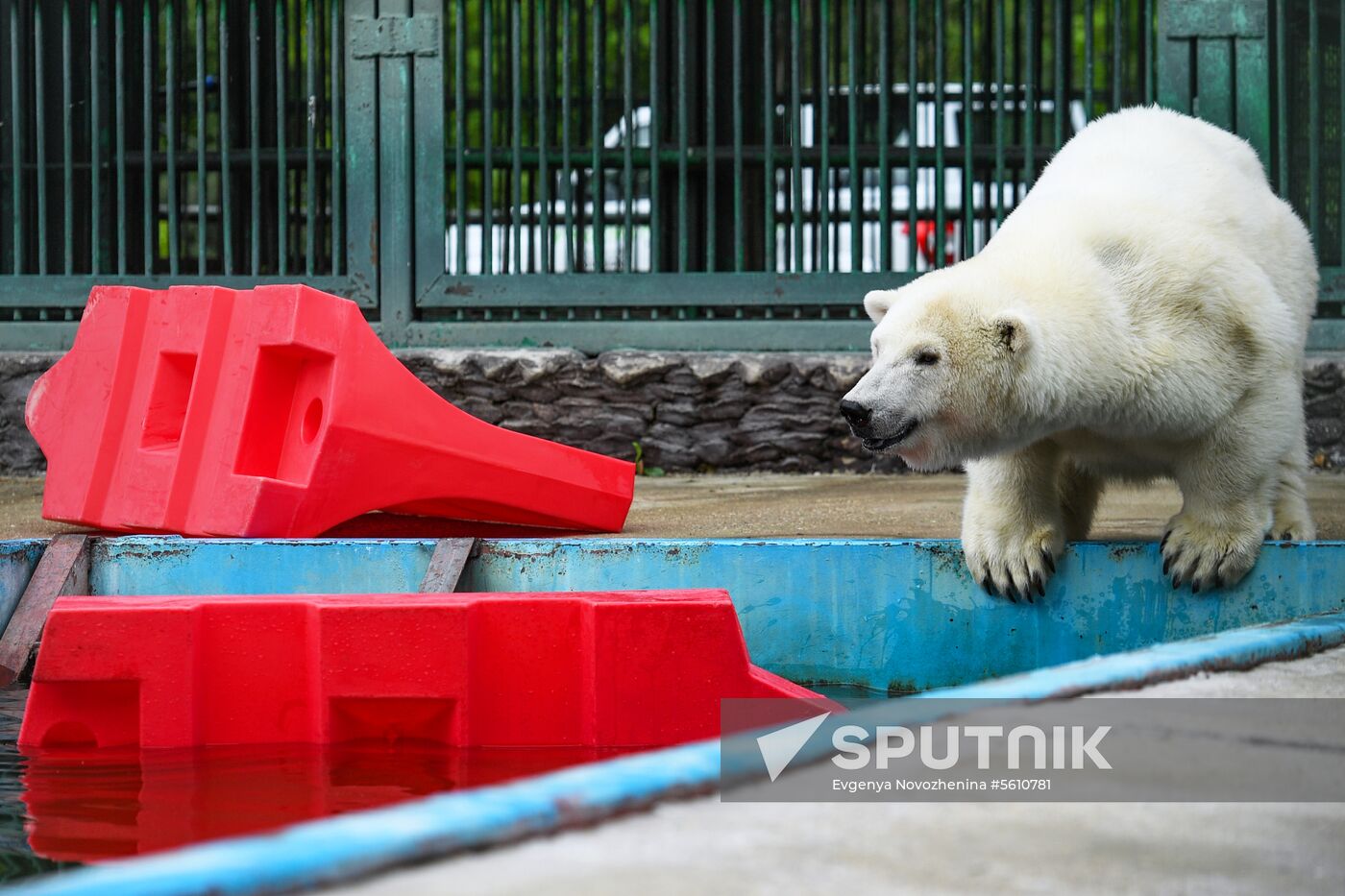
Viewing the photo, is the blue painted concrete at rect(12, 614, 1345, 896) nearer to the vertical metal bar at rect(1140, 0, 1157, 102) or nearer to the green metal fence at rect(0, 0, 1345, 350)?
the green metal fence at rect(0, 0, 1345, 350)

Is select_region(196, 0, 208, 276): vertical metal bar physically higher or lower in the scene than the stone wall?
higher

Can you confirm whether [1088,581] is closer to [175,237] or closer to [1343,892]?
[1343,892]

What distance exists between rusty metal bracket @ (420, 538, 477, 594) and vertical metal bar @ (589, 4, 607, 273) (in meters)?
3.03

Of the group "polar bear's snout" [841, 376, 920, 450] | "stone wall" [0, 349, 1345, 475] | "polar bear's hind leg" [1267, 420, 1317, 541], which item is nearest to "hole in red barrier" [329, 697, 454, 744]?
"polar bear's snout" [841, 376, 920, 450]

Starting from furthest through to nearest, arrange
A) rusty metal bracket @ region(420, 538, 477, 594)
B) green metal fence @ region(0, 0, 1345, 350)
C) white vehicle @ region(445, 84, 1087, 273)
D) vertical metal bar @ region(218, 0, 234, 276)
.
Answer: white vehicle @ region(445, 84, 1087, 273), vertical metal bar @ region(218, 0, 234, 276), green metal fence @ region(0, 0, 1345, 350), rusty metal bracket @ region(420, 538, 477, 594)

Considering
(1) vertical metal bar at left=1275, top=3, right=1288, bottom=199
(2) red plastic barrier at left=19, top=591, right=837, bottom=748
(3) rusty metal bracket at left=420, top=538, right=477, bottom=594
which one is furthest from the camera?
(1) vertical metal bar at left=1275, top=3, right=1288, bottom=199

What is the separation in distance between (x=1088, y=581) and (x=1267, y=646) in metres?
1.07

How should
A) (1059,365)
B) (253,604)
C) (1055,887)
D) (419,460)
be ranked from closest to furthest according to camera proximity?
1. (1055,887)
2. (253,604)
3. (1059,365)
4. (419,460)

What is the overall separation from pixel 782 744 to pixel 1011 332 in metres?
1.54

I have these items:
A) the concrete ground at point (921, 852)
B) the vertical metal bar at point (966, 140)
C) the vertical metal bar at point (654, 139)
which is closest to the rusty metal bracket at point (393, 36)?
the vertical metal bar at point (654, 139)

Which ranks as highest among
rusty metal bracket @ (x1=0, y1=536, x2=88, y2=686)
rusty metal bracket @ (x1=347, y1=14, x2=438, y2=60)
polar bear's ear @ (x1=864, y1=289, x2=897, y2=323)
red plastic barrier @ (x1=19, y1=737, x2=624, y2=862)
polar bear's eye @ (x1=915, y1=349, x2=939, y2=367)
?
rusty metal bracket @ (x1=347, y1=14, x2=438, y2=60)

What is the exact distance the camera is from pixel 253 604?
2227 millimetres

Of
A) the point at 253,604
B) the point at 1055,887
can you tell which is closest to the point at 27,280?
the point at 253,604

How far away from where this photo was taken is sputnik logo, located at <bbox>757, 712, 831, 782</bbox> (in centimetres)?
112
